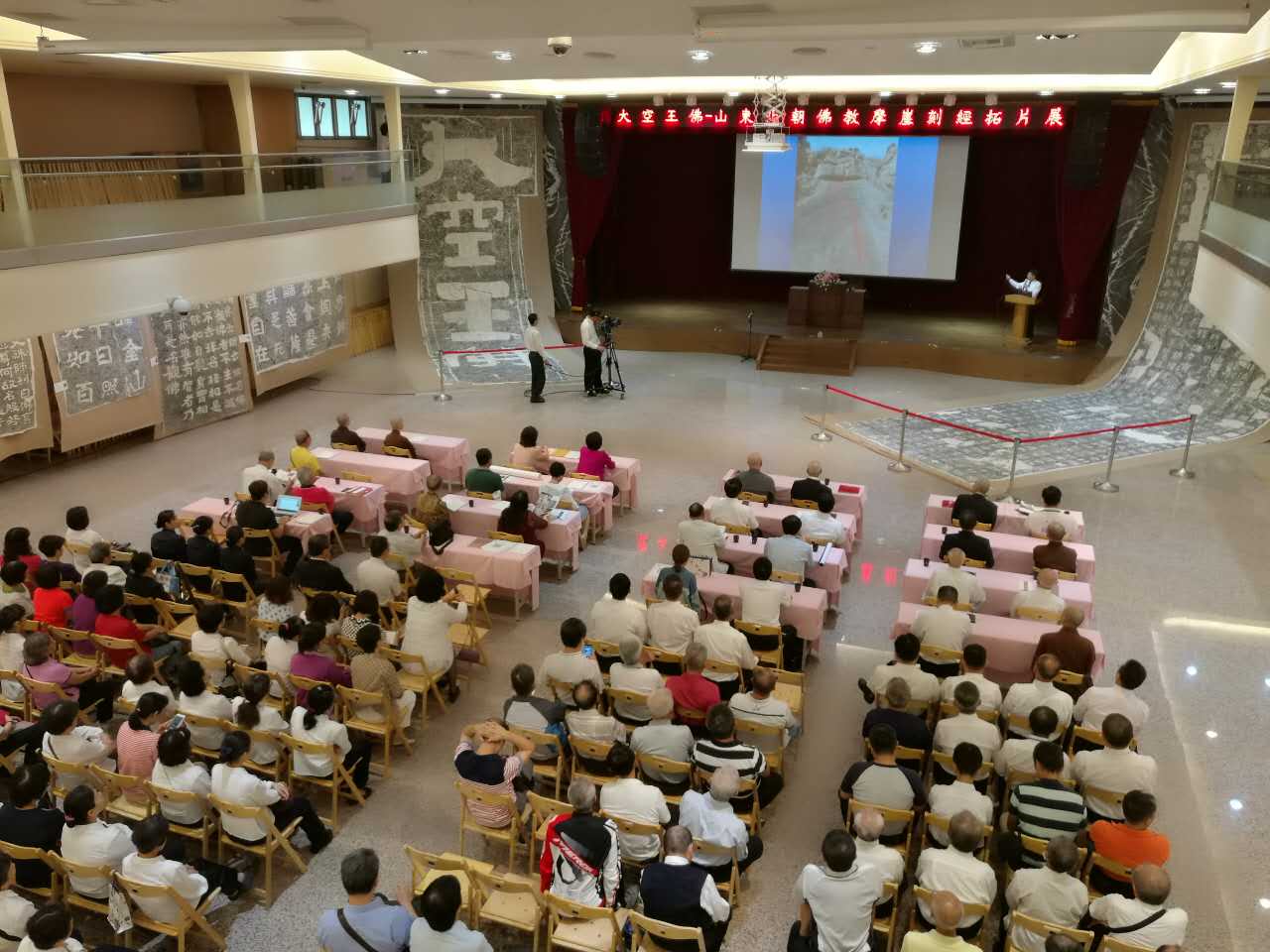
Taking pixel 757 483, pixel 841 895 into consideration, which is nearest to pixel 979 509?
pixel 757 483

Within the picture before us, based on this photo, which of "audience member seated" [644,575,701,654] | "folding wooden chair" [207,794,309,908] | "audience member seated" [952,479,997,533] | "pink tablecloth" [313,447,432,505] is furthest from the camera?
"pink tablecloth" [313,447,432,505]

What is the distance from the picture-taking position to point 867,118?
17.3m

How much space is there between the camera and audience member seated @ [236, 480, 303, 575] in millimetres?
9289

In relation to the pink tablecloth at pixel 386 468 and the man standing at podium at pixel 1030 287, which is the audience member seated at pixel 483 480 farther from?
the man standing at podium at pixel 1030 287

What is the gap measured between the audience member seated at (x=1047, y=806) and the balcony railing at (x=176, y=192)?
991 cm

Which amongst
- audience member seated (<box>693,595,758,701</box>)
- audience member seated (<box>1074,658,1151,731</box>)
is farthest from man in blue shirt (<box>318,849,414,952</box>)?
audience member seated (<box>1074,658,1151,731</box>)

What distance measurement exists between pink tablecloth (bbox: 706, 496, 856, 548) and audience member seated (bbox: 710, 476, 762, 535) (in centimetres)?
12

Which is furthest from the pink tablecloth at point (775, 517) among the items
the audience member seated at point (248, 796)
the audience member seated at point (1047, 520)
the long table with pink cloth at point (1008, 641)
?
the audience member seated at point (248, 796)

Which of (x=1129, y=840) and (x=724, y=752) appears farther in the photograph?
(x=724, y=752)

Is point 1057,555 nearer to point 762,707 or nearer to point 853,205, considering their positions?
point 762,707

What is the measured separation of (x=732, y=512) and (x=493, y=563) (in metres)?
2.49

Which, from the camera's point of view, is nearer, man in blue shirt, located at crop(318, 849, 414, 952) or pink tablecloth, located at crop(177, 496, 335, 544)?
man in blue shirt, located at crop(318, 849, 414, 952)

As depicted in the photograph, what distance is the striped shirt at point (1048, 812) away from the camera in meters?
5.30

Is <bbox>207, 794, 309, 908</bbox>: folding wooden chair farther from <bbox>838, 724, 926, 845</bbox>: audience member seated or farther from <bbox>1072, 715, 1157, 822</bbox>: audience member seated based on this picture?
<bbox>1072, 715, 1157, 822</bbox>: audience member seated
